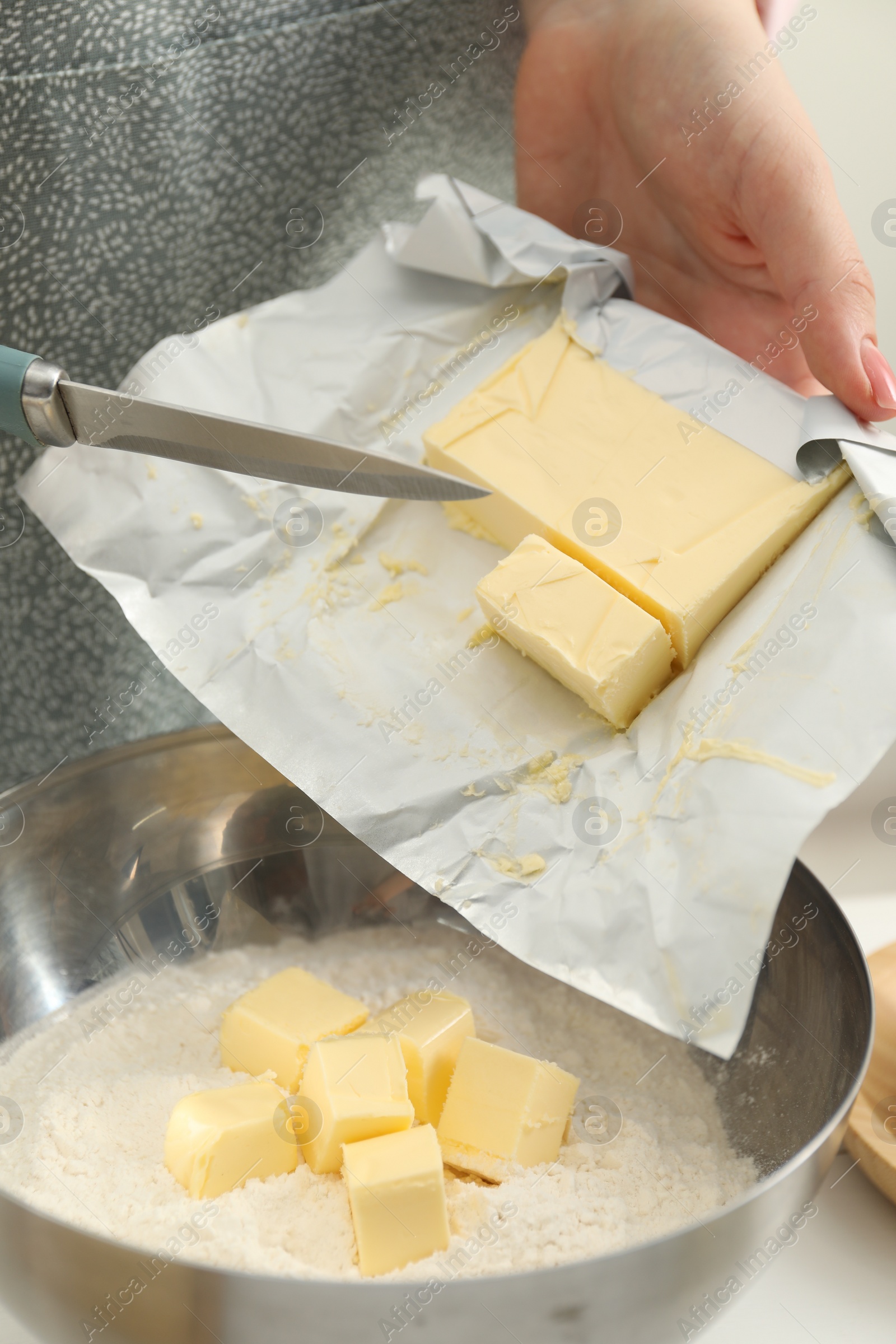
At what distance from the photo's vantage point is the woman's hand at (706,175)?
0.68 meters

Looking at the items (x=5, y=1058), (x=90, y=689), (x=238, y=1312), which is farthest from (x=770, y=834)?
(x=90, y=689)

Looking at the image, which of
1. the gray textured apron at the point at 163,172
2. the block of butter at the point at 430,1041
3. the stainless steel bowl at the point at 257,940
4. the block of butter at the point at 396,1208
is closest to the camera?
the stainless steel bowl at the point at 257,940

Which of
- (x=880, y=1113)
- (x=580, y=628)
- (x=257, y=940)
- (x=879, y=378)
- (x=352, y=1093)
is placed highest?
(x=879, y=378)

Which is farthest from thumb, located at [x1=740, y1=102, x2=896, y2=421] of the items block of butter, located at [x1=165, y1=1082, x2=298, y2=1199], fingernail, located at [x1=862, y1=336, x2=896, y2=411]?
block of butter, located at [x1=165, y1=1082, x2=298, y2=1199]

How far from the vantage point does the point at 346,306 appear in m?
0.84

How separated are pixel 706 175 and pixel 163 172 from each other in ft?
1.47

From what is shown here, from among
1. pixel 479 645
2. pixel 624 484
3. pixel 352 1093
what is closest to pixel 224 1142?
pixel 352 1093

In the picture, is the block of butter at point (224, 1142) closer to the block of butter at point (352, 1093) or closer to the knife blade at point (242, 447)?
the block of butter at point (352, 1093)

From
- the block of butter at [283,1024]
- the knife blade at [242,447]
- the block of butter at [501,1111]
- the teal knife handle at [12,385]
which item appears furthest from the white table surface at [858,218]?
the teal knife handle at [12,385]

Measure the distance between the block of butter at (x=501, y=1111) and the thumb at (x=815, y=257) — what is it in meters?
0.47

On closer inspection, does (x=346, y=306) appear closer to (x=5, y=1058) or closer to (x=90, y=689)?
(x=90, y=689)

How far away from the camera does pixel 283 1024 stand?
2.06 ft

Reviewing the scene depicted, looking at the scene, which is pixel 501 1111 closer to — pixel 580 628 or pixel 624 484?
pixel 580 628

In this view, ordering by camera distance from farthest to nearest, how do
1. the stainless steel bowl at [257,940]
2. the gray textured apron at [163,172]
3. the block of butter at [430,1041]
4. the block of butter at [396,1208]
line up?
1. the gray textured apron at [163,172]
2. the block of butter at [430,1041]
3. the block of butter at [396,1208]
4. the stainless steel bowl at [257,940]
